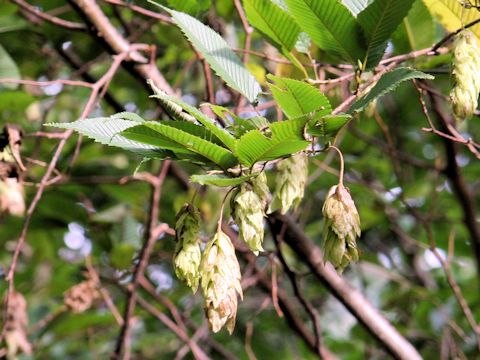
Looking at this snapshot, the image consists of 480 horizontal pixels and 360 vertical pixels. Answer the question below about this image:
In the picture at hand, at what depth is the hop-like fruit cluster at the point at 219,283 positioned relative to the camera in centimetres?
76

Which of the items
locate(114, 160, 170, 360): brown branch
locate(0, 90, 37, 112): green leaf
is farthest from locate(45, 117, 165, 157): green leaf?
locate(0, 90, 37, 112): green leaf

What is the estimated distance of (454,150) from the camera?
1.70 meters

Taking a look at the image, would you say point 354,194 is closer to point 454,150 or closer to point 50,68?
point 454,150

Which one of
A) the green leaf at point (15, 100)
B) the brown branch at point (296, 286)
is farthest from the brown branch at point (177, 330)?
the green leaf at point (15, 100)

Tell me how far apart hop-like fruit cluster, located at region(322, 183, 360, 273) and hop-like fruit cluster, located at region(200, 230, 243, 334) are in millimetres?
111

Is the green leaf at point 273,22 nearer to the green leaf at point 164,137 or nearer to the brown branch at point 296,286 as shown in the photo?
the green leaf at point 164,137

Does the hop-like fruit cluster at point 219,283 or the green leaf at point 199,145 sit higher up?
the green leaf at point 199,145

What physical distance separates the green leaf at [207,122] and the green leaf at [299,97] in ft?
0.24

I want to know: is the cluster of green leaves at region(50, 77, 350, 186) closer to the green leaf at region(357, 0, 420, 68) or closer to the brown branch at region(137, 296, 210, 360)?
the green leaf at region(357, 0, 420, 68)

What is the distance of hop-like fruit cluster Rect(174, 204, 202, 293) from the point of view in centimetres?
82

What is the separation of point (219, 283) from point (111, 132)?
0.22 meters

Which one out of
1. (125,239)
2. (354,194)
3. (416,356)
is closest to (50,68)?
(125,239)

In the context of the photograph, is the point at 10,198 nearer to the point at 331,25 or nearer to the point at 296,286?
the point at 296,286

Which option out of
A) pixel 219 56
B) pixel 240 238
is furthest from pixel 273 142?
pixel 219 56
